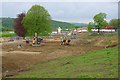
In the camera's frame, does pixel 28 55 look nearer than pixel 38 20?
Yes

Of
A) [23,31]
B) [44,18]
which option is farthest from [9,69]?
[23,31]

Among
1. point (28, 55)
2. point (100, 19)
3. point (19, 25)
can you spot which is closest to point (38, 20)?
point (19, 25)

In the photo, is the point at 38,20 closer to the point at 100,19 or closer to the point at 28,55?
the point at 28,55

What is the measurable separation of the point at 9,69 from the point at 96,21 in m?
83.6

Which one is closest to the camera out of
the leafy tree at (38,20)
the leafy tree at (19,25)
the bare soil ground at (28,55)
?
the bare soil ground at (28,55)

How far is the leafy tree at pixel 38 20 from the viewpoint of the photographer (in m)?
63.6

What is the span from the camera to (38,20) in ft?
209

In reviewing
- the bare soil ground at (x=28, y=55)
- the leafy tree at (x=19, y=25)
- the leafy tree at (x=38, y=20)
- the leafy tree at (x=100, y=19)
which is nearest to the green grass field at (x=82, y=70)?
the bare soil ground at (x=28, y=55)

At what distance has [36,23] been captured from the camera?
64125 millimetres

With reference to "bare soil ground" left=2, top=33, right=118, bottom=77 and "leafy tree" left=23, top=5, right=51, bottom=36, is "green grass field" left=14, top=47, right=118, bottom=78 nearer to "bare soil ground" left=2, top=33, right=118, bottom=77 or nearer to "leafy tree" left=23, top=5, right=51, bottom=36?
"bare soil ground" left=2, top=33, right=118, bottom=77

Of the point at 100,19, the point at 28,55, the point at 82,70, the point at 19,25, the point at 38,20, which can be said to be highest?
the point at 100,19

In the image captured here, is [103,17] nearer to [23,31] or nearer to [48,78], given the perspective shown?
[23,31]

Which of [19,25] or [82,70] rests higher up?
[19,25]

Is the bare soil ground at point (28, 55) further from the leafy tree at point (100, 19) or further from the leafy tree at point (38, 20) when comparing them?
the leafy tree at point (100, 19)
